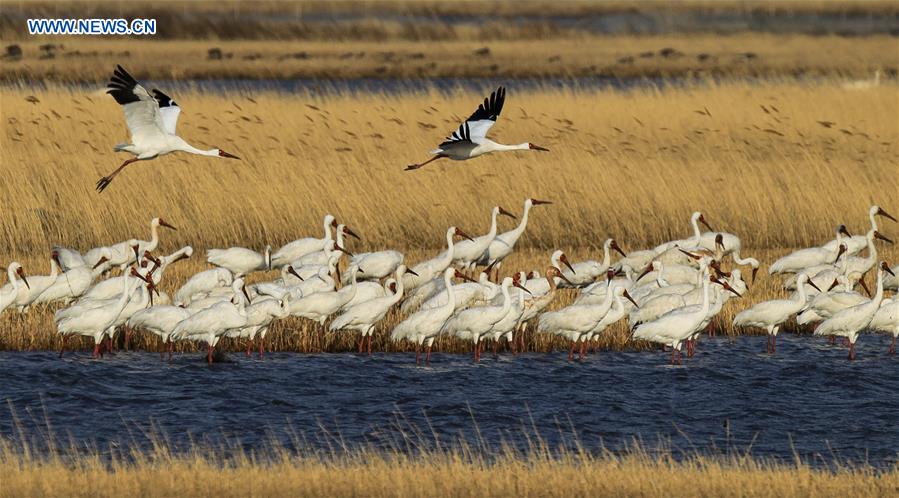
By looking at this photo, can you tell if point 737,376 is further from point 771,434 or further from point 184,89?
point 184,89

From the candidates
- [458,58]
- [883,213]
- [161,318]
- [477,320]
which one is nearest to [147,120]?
[161,318]

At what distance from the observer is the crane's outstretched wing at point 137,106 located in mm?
13180

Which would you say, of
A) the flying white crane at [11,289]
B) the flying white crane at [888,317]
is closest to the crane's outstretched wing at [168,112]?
the flying white crane at [11,289]

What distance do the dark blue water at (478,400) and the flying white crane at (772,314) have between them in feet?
0.89

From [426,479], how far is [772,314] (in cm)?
586

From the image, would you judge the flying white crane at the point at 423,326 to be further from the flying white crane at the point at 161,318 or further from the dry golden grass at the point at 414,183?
the dry golden grass at the point at 414,183

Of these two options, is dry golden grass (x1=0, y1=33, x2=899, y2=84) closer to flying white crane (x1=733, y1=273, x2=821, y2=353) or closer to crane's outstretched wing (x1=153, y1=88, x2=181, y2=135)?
crane's outstretched wing (x1=153, y1=88, x2=181, y2=135)

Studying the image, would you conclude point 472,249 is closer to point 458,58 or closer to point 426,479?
point 426,479

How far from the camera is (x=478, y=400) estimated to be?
11.4 metres

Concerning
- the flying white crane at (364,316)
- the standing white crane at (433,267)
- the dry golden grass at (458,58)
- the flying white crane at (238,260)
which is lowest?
the flying white crane at (364,316)

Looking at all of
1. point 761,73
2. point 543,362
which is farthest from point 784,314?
point 761,73

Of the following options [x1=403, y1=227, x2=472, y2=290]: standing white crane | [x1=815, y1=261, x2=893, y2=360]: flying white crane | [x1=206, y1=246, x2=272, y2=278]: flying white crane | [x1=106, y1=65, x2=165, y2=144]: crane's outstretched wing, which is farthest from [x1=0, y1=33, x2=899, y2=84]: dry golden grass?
[x1=815, y1=261, x2=893, y2=360]: flying white crane

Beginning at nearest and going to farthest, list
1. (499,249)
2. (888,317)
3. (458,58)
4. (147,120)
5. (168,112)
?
Answer: (888,317)
(147,120)
(168,112)
(499,249)
(458,58)

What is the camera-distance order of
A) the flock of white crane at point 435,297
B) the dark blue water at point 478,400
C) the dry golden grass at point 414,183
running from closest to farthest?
the dark blue water at point 478,400 → the flock of white crane at point 435,297 → the dry golden grass at point 414,183
